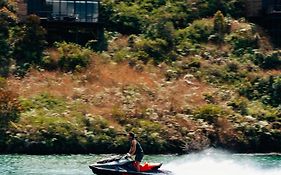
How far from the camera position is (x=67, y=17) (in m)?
73.7

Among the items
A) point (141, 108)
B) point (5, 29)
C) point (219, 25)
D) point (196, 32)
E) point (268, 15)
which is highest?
point (268, 15)

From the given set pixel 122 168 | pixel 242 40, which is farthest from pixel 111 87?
pixel 122 168

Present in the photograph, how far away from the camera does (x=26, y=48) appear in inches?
2739

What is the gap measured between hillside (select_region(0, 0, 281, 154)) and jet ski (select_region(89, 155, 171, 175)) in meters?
17.7

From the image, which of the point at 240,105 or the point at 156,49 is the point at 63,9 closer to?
the point at 156,49

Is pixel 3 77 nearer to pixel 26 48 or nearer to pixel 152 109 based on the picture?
pixel 26 48

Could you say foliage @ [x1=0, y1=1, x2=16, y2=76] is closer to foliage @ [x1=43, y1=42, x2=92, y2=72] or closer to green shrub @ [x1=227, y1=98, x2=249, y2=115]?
foliage @ [x1=43, y1=42, x2=92, y2=72]

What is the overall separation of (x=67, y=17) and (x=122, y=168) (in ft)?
130

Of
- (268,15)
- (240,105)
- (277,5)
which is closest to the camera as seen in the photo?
(240,105)

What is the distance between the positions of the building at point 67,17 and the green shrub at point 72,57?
3.17 m

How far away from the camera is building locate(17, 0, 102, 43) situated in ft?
241

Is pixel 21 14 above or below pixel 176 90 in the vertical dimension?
above

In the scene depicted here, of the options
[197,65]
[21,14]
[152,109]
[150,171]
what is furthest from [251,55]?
[150,171]

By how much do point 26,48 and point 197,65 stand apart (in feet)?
51.4
